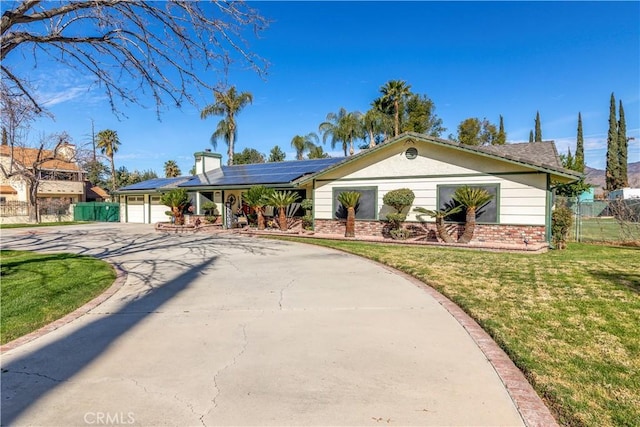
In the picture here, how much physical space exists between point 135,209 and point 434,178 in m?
25.1

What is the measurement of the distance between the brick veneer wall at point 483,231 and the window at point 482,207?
0.86ft

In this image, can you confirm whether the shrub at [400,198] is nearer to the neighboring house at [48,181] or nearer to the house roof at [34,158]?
the house roof at [34,158]

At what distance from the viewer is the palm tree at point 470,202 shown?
42.1 feet

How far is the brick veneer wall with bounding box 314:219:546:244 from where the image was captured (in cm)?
1264

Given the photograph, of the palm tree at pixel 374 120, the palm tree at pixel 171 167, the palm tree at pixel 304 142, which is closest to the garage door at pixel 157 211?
the palm tree at pixel 304 142

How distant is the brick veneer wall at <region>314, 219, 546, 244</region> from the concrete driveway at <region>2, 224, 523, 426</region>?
27.0ft

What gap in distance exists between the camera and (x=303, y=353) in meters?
3.93

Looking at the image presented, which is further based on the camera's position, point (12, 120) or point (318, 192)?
point (318, 192)

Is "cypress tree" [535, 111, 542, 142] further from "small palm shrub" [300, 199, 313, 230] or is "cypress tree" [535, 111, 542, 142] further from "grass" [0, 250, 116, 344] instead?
"grass" [0, 250, 116, 344]

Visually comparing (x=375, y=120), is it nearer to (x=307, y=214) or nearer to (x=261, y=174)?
(x=261, y=174)

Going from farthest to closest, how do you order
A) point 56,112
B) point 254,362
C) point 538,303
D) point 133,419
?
point 56,112 → point 538,303 → point 254,362 → point 133,419

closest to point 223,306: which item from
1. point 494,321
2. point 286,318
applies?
point 286,318

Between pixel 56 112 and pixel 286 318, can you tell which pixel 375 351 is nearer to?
pixel 286 318

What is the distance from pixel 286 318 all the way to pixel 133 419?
2.58m
